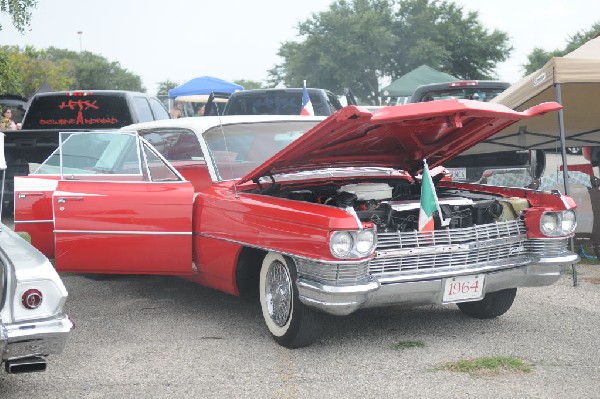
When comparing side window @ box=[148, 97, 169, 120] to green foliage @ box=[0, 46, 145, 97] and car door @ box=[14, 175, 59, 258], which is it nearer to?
car door @ box=[14, 175, 59, 258]

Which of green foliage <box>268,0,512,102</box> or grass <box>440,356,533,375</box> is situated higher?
green foliage <box>268,0,512,102</box>

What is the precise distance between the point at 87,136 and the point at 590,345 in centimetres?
415

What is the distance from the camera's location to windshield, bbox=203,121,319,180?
6.71 m

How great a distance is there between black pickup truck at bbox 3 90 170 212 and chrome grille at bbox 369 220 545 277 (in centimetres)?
707

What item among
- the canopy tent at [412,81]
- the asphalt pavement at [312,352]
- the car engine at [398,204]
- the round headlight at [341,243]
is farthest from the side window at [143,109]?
the canopy tent at [412,81]

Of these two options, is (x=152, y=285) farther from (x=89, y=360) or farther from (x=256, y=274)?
(x=89, y=360)

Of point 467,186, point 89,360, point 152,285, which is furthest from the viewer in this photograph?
point 152,285

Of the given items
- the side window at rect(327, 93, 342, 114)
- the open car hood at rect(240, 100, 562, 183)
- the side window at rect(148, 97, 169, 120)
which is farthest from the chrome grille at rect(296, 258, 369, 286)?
the side window at rect(148, 97, 169, 120)

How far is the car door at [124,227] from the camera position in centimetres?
630

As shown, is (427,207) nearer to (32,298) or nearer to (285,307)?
(285,307)

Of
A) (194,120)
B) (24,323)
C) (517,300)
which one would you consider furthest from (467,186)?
(24,323)

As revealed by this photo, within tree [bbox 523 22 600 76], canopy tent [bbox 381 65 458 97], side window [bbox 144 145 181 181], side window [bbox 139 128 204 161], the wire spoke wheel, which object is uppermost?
tree [bbox 523 22 600 76]

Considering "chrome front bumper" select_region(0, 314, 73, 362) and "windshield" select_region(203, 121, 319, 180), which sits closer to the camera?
"chrome front bumper" select_region(0, 314, 73, 362)

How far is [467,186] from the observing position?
6832mm
